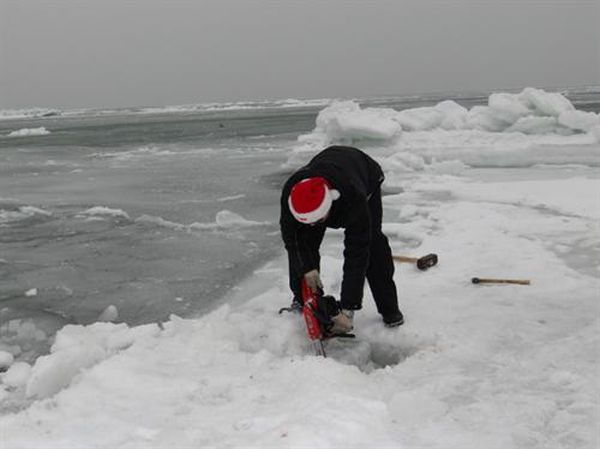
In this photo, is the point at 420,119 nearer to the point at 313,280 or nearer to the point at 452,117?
the point at 452,117

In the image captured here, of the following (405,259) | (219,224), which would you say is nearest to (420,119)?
(219,224)

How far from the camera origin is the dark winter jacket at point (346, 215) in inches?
124

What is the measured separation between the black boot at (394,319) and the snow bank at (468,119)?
47.6ft

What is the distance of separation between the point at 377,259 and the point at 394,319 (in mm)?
434

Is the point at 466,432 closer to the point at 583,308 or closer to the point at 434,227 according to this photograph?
the point at 583,308

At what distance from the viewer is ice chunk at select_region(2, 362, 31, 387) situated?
3279mm

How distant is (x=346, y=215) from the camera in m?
3.19

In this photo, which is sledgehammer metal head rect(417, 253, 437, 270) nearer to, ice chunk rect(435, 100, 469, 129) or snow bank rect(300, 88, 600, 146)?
snow bank rect(300, 88, 600, 146)

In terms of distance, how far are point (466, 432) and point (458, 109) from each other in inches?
842

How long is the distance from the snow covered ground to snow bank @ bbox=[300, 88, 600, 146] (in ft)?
40.5

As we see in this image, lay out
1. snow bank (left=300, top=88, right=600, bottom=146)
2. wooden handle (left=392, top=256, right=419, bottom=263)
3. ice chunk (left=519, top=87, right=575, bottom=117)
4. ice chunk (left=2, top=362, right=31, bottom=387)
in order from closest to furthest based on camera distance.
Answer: ice chunk (left=2, top=362, right=31, bottom=387) < wooden handle (left=392, top=256, right=419, bottom=263) < snow bank (left=300, top=88, right=600, bottom=146) < ice chunk (left=519, top=87, right=575, bottom=117)

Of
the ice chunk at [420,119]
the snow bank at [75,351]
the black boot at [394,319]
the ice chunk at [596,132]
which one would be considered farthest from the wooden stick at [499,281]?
the ice chunk at [420,119]

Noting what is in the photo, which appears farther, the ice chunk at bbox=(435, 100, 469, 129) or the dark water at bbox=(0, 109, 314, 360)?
the ice chunk at bbox=(435, 100, 469, 129)

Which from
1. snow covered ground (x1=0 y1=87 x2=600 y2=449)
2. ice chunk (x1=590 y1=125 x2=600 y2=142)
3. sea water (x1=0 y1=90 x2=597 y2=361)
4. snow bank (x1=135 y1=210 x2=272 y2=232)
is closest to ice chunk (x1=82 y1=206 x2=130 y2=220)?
sea water (x1=0 y1=90 x2=597 y2=361)
